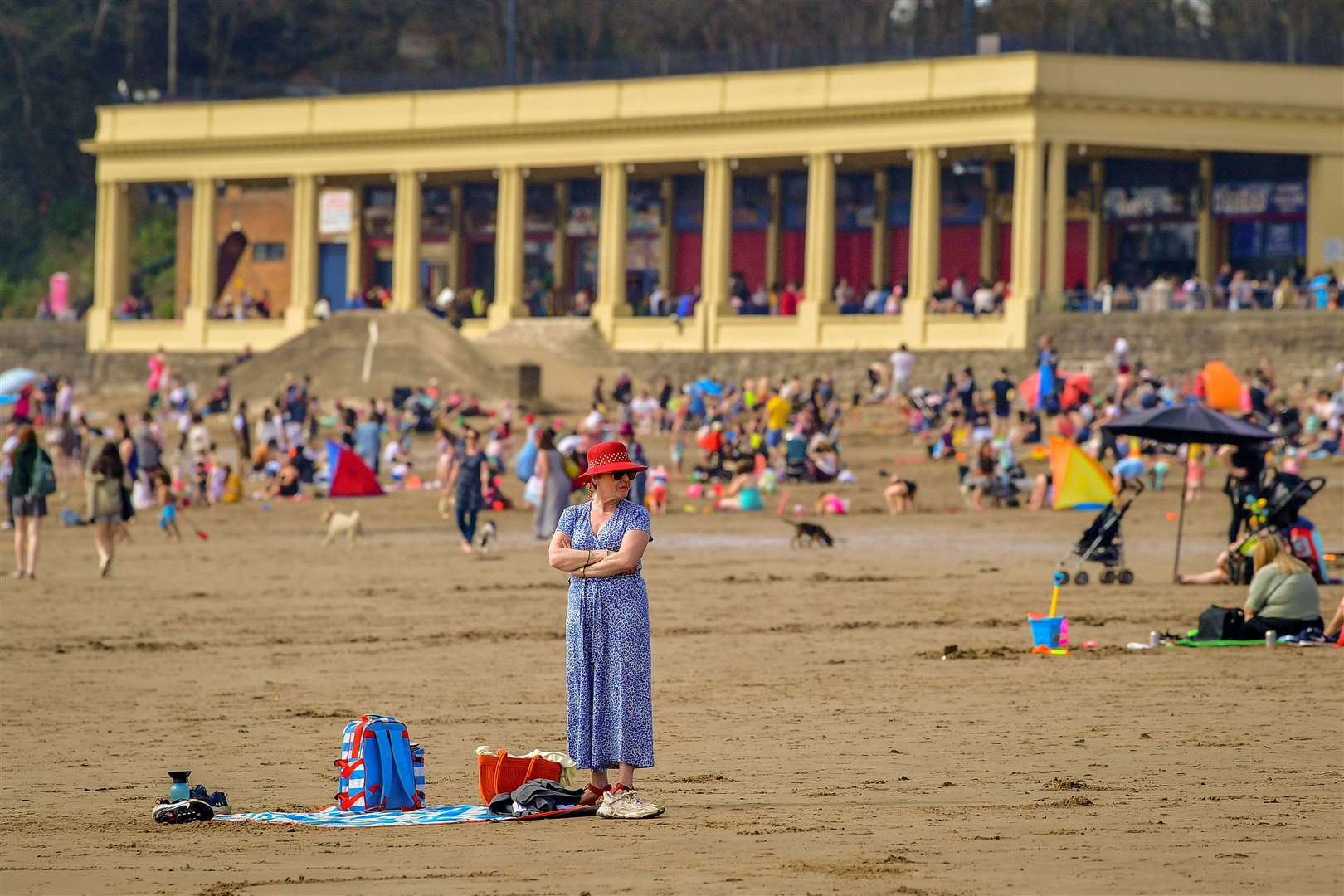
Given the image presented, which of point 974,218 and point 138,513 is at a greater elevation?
point 974,218

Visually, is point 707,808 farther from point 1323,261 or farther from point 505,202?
point 505,202

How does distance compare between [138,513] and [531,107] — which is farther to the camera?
[531,107]

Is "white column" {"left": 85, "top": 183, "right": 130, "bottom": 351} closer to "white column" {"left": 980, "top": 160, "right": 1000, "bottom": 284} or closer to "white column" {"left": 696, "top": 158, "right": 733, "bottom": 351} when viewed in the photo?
"white column" {"left": 696, "top": 158, "right": 733, "bottom": 351}

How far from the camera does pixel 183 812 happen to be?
1012 cm

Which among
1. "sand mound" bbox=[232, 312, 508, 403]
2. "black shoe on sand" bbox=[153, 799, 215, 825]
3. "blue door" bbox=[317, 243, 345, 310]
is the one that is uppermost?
"blue door" bbox=[317, 243, 345, 310]

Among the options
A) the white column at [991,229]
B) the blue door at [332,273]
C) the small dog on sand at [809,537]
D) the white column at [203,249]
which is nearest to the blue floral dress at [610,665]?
the small dog on sand at [809,537]

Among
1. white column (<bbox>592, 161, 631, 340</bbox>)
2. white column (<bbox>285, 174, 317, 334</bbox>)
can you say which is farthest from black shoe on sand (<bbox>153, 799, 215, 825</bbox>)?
white column (<bbox>285, 174, 317, 334</bbox>)

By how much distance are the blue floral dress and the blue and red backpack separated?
771mm

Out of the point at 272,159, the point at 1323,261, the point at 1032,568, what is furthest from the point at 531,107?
the point at 1032,568

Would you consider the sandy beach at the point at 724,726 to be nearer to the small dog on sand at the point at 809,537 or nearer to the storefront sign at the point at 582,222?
the small dog on sand at the point at 809,537

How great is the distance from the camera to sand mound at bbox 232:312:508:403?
5144 centimetres

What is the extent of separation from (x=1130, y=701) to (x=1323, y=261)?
4002 cm

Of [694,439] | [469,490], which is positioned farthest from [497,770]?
[694,439]

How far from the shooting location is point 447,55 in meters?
80.7
